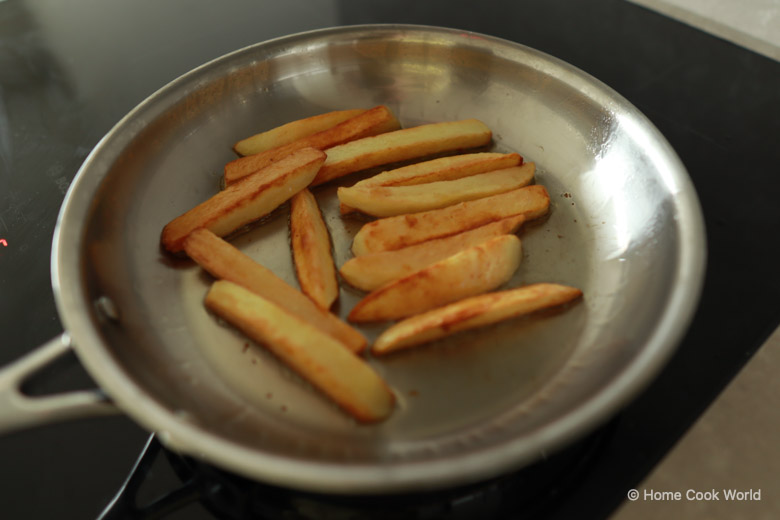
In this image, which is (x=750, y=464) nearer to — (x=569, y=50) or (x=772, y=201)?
(x=772, y=201)

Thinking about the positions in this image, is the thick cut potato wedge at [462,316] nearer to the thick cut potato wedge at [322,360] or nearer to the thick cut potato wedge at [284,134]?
the thick cut potato wedge at [322,360]

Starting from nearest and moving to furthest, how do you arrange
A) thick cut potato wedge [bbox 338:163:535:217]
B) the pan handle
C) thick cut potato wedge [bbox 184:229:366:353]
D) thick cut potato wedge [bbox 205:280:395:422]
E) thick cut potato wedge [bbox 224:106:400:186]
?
1. the pan handle
2. thick cut potato wedge [bbox 205:280:395:422]
3. thick cut potato wedge [bbox 184:229:366:353]
4. thick cut potato wedge [bbox 338:163:535:217]
5. thick cut potato wedge [bbox 224:106:400:186]

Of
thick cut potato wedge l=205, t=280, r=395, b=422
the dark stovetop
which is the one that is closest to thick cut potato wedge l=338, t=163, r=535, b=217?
A: thick cut potato wedge l=205, t=280, r=395, b=422

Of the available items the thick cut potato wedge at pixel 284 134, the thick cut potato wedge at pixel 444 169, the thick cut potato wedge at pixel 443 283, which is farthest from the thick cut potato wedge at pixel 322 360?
the thick cut potato wedge at pixel 284 134

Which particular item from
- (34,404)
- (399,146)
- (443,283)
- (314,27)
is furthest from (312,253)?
(314,27)

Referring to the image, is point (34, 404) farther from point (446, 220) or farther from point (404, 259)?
point (446, 220)

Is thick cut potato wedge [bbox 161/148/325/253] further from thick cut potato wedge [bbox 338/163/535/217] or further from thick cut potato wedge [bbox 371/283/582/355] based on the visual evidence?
thick cut potato wedge [bbox 371/283/582/355]
